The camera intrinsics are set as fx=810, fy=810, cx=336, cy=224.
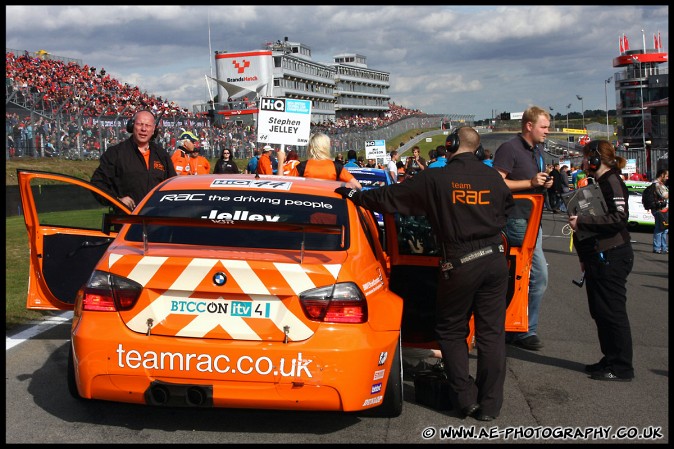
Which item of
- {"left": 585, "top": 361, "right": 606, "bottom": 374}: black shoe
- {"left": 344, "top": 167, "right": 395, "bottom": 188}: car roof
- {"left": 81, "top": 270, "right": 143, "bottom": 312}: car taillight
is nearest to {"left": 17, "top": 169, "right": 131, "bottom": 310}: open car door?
{"left": 81, "top": 270, "right": 143, "bottom": 312}: car taillight

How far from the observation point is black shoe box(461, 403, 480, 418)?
16.4 feet

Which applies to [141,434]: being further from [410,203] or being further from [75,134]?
[75,134]

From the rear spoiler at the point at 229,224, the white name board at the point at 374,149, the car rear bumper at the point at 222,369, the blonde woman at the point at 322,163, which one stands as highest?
the white name board at the point at 374,149

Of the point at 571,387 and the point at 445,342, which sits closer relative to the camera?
the point at 445,342

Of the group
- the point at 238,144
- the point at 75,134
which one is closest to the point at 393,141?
the point at 238,144

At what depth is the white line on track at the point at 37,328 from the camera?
22.9 ft

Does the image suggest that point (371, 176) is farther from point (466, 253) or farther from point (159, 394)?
point (159, 394)

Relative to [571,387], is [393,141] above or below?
above

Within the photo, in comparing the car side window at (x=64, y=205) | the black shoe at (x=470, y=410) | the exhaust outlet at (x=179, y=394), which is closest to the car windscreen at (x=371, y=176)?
the car side window at (x=64, y=205)

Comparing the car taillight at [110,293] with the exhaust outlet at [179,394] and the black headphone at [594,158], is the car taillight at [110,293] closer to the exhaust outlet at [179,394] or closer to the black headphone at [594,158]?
the exhaust outlet at [179,394]

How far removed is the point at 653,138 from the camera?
9612 centimetres

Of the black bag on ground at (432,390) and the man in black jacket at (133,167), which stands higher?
the man in black jacket at (133,167)

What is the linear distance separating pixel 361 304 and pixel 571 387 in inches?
87.5

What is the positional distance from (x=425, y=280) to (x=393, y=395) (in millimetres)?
1253
